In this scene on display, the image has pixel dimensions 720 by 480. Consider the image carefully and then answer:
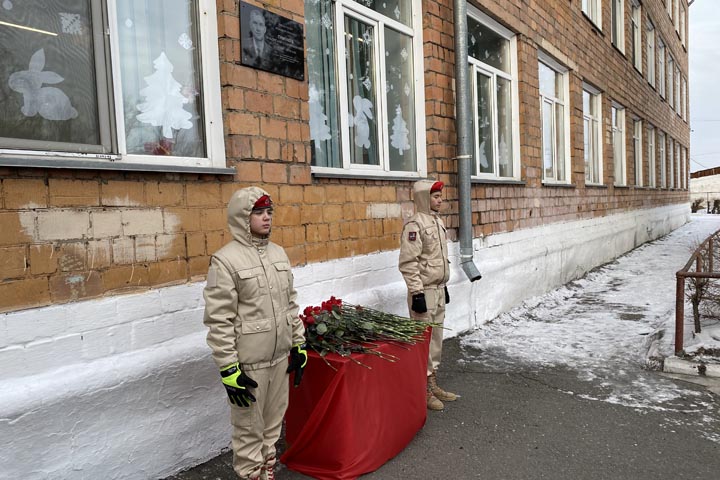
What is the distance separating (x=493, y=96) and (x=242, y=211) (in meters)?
5.63

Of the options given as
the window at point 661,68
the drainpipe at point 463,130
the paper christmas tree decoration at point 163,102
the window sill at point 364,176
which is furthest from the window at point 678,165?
the paper christmas tree decoration at point 163,102

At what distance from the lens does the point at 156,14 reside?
319 cm

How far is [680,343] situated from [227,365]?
4.03 m

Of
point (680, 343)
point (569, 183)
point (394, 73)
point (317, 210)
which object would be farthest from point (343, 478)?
point (569, 183)

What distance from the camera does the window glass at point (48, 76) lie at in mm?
2539

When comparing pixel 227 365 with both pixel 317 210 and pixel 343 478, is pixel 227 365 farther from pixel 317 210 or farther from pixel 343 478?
pixel 317 210

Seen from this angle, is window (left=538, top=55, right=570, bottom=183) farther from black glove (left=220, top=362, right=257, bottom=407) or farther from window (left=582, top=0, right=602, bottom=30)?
black glove (left=220, top=362, right=257, bottom=407)

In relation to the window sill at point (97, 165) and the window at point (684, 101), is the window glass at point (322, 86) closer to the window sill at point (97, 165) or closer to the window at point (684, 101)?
the window sill at point (97, 165)

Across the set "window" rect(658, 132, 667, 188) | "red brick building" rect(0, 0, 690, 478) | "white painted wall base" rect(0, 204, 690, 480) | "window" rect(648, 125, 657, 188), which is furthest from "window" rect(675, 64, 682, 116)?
"white painted wall base" rect(0, 204, 690, 480)

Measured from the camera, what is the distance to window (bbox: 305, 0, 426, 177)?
4.47 metres

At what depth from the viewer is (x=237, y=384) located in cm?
239

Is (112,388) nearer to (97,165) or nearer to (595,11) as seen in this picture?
(97,165)

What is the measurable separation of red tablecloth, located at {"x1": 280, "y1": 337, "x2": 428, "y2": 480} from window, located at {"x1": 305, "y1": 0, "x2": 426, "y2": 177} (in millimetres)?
1789

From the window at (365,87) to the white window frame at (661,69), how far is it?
16683 mm
